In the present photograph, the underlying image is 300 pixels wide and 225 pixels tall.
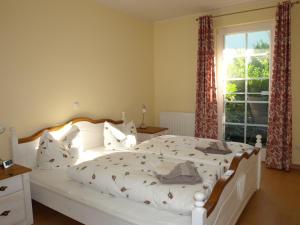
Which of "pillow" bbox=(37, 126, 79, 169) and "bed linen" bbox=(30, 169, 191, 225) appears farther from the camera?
"pillow" bbox=(37, 126, 79, 169)

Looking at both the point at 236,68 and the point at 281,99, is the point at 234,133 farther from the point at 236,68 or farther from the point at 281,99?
the point at 236,68

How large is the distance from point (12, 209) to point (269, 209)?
8.62ft

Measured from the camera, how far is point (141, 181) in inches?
83.2

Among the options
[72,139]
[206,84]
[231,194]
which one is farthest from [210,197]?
[206,84]

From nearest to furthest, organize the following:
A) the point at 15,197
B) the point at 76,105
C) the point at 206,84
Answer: the point at 15,197, the point at 76,105, the point at 206,84

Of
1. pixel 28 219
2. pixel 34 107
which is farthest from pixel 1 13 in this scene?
pixel 28 219

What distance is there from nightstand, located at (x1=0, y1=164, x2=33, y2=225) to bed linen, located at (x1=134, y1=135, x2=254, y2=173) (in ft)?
4.41

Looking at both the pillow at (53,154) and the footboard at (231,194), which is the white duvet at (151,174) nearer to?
the footboard at (231,194)

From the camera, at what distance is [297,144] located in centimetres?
394

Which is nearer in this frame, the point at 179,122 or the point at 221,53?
the point at 221,53

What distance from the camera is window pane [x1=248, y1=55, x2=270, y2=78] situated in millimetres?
4129

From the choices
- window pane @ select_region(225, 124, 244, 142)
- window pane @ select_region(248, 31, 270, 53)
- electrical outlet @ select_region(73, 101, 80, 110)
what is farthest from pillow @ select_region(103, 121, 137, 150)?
window pane @ select_region(248, 31, 270, 53)

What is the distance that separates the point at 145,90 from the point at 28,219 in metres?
3.12

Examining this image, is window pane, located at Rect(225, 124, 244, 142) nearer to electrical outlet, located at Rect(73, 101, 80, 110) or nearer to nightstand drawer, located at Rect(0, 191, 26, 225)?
electrical outlet, located at Rect(73, 101, 80, 110)
